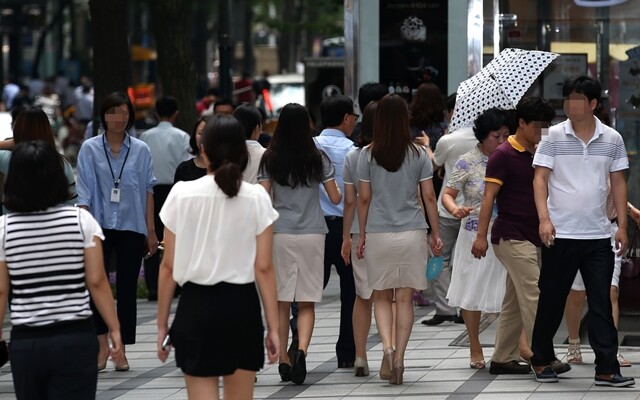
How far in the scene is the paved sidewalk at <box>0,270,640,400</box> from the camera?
8.55 m

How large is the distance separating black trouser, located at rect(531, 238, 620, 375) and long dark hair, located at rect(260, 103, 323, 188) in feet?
4.85

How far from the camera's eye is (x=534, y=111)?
8734 mm

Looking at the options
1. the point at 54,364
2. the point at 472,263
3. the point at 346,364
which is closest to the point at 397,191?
the point at 472,263

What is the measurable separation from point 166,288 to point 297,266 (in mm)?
2891

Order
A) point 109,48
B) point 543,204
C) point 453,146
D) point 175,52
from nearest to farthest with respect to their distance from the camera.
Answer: point 543,204 → point 453,146 → point 109,48 → point 175,52

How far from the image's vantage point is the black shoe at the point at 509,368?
360 inches

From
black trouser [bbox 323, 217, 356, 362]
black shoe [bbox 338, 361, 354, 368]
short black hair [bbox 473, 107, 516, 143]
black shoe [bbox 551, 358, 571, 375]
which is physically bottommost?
black shoe [bbox 338, 361, 354, 368]

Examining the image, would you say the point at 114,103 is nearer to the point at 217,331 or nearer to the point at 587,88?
the point at 587,88

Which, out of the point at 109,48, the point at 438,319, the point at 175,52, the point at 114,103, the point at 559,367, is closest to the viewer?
the point at 559,367

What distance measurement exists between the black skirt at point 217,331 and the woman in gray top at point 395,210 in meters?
2.95

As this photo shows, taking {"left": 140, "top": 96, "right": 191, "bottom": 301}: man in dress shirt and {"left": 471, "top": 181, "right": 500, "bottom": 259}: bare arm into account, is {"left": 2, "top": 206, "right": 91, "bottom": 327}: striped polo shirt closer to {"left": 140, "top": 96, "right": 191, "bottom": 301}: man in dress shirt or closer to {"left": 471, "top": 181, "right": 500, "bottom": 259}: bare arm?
{"left": 471, "top": 181, "right": 500, "bottom": 259}: bare arm

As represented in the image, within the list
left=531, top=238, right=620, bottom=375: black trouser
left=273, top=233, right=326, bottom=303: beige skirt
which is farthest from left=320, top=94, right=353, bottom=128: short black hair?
left=531, top=238, right=620, bottom=375: black trouser

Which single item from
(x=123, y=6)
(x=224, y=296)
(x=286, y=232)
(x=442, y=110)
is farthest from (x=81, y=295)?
(x=123, y=6)

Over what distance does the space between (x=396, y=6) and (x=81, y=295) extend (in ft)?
30.6
